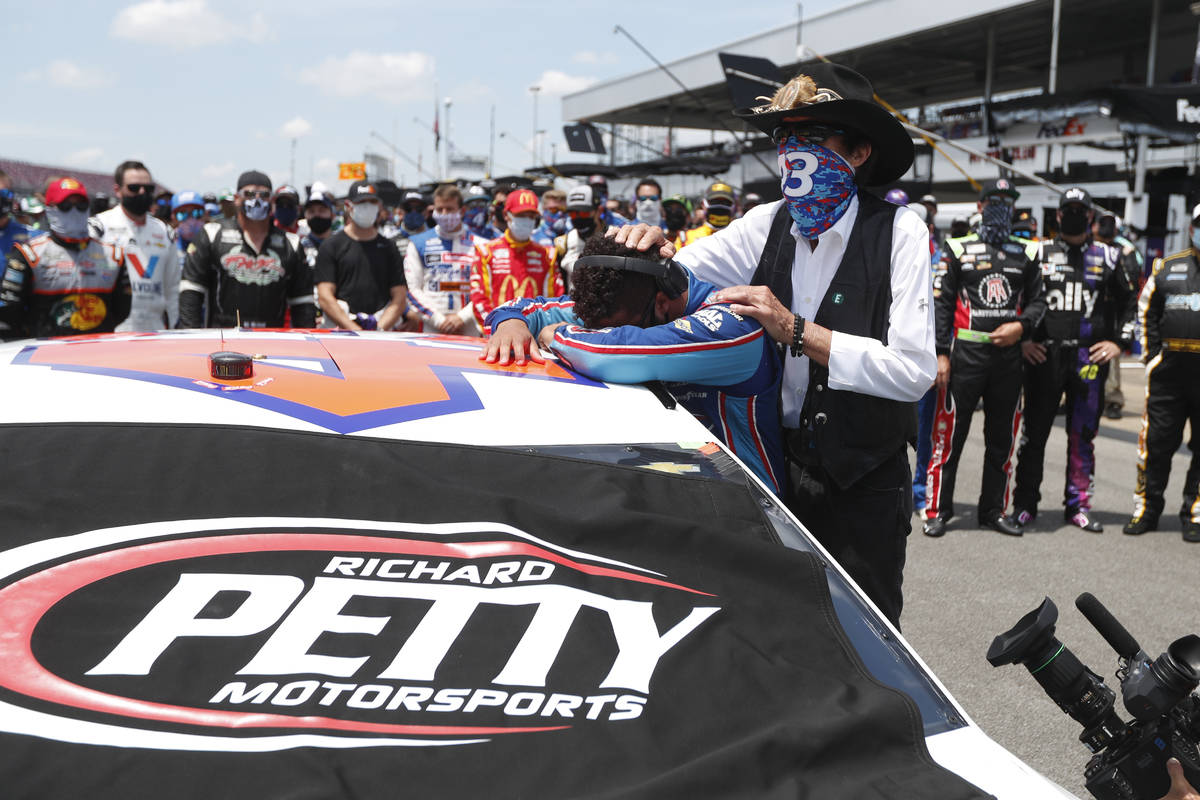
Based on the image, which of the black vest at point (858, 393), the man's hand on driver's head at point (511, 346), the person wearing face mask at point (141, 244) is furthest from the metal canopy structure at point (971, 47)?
the man's hand on driver's head at point (511, 346)

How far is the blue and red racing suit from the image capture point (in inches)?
82.4

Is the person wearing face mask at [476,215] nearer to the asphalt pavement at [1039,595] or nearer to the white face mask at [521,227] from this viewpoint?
the white face mask at [521,227]

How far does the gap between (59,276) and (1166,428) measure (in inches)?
271

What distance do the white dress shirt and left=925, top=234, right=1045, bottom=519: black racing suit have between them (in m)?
3.74

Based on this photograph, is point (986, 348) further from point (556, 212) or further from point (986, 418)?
point (556, 212)

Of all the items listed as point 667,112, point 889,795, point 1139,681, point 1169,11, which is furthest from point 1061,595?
point 667,112

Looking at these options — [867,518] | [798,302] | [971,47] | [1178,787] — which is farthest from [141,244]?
[971,47]

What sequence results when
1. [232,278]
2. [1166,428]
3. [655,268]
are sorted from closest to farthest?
[655,268] → [232,278] → [1166,428]

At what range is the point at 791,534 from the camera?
1688mm

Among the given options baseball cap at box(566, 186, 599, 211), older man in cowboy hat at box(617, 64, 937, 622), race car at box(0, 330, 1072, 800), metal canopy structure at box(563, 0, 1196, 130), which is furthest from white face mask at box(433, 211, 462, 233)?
metal canopy structure at box(563, 0, 1196, 130)

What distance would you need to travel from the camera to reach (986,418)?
6262 mm

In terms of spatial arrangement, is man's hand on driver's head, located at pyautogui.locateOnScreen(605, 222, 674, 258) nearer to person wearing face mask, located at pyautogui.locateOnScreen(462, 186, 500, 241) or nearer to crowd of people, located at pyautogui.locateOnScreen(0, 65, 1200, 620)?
crowd of people, located at pyautogui.locateOnScreen(0, 65, 1200, 620)

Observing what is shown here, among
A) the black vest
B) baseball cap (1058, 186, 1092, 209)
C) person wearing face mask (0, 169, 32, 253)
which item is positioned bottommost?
the black vest

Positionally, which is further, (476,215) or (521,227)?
(476,215)
